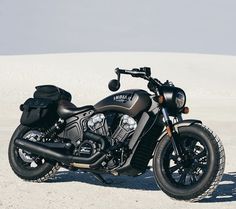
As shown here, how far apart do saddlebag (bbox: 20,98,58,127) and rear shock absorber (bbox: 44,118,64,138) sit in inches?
6.0

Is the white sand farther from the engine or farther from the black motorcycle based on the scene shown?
the engine

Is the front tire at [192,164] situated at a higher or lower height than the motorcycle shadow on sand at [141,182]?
higher

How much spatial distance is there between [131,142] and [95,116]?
2.21 ft

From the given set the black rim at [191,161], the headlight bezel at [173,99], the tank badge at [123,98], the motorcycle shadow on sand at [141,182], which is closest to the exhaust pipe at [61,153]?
the tank badge at [123,98]

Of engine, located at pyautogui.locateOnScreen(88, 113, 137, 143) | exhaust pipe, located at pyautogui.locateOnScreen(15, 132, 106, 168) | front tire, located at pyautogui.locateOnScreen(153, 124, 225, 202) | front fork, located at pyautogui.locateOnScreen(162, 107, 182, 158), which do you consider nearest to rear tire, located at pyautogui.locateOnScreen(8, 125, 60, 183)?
exhaust pipe, located at pyautogui.locateOnScreen(15, 132, 106, 168)

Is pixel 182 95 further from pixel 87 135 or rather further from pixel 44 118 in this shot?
pixel 44 118

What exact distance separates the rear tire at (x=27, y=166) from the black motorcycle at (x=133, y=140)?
0.01 m

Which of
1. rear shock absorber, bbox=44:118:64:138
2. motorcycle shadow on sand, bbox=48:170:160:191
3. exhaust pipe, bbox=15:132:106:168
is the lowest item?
motorcycle shadow on sand, bbox=48:170:160:191

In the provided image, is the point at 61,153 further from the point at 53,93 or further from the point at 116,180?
the point at 116,180

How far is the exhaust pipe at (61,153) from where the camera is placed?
7.27m

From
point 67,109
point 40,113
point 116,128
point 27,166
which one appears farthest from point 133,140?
point 27,166

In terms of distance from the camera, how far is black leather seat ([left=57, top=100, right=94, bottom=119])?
25.5ft

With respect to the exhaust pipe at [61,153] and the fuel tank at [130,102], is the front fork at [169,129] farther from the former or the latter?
the exhaust pipe at [61,153]

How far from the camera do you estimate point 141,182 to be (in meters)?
8.30
